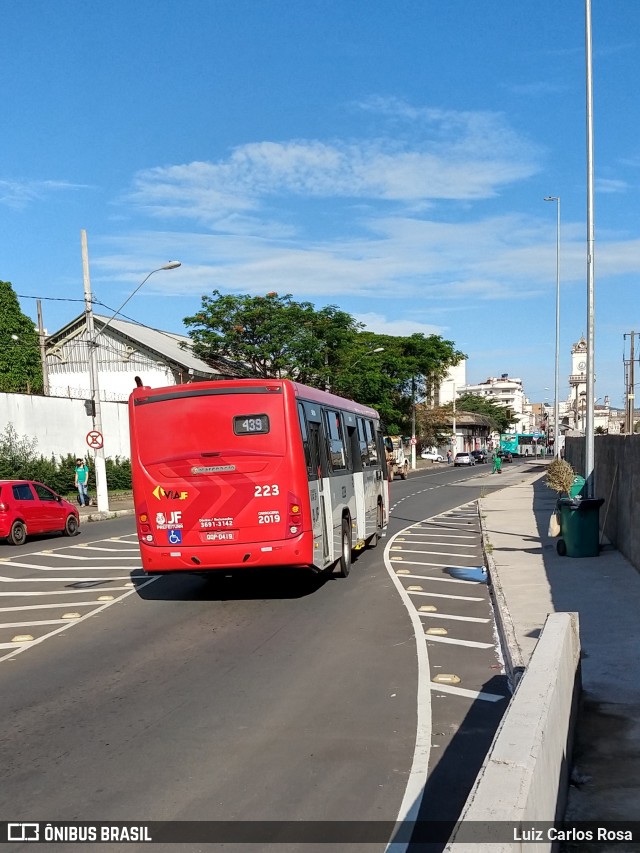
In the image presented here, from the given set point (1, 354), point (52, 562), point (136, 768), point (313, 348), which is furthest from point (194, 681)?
point (1, 354)

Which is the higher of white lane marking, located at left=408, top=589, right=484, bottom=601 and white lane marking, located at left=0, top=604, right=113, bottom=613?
white lane marking, located at left=0, top=604, right=113, bottom=613

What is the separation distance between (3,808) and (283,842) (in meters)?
1.84

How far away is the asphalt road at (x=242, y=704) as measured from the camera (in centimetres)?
525

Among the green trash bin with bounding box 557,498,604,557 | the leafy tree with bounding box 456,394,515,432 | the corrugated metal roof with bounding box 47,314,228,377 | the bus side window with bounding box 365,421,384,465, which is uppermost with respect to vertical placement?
the corrugated metal roof with bounding box 47,314,228,377

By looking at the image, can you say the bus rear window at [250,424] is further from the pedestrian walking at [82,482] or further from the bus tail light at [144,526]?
the pedestrian walking at [82,482]

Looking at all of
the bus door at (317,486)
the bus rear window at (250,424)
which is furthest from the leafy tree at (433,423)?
the bus rear window at (250,424)

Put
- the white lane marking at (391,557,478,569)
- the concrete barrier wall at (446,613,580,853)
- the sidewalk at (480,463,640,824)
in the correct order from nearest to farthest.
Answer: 1. the concrete barrier wall at (446,613,580,853)
2. the sidewalk at (480,463,640,824)
3. the white lane marking at (391,557,478,569)

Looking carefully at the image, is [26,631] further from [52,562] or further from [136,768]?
[52,562]

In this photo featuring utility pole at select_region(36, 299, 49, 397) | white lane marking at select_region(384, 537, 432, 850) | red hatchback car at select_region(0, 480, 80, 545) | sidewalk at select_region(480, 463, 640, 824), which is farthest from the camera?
utility pole at select_region(36, 299, 49, 397)

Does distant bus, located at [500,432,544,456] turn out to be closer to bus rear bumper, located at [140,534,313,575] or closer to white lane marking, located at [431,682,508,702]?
bus rear bumper, located at [140,534,313,575]

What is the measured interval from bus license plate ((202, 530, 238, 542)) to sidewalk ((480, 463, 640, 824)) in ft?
12.6

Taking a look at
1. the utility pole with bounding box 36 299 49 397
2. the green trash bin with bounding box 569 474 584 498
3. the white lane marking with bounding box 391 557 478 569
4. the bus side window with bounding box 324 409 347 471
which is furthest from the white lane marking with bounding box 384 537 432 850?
the utility pole with bounding box 36 299 49 397

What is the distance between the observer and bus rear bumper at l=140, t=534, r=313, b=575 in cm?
1175

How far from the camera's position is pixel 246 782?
18.0ft
